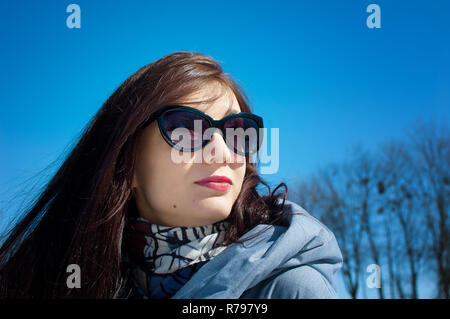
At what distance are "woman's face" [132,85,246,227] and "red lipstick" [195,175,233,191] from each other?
0.06 feet

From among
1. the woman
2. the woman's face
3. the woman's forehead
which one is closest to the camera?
the woman

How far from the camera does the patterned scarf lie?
6.59 ft

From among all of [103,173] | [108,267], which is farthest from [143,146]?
[108,267]

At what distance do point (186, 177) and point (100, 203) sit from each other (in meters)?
0.57

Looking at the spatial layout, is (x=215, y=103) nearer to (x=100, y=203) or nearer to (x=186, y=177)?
(x=186, y=177)

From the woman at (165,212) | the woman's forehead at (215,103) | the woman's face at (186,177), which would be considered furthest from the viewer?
the woman's forehead at (215,103)

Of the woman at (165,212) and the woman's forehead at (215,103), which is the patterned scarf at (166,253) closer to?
the woman at (165,212)

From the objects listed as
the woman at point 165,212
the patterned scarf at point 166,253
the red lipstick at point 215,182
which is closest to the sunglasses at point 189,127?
the woman at point 165,212

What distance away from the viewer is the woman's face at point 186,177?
2062mm

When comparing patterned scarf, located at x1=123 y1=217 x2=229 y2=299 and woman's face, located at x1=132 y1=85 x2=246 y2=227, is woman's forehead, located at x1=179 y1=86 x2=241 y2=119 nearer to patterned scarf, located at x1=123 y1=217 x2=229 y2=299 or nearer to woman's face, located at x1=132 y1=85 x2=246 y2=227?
woman's face, located at x1=132 y1=85 x2=246 y2=227

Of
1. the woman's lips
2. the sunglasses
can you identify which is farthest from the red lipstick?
the sunglasses

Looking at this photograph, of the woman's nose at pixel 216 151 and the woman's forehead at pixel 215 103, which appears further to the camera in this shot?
the woman's forehead at pixel 215 103

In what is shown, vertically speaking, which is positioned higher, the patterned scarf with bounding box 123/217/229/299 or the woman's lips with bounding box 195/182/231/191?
the woman's lips with bounding box 195/182/231/191

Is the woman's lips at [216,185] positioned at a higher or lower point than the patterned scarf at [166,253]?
higher
